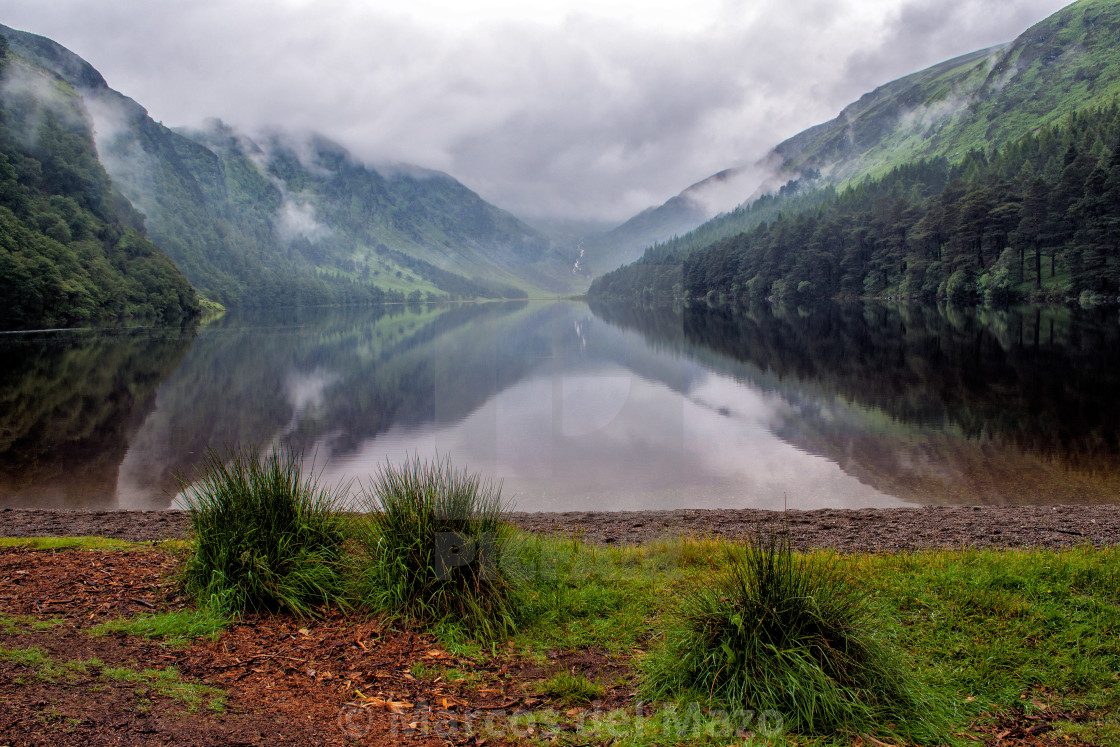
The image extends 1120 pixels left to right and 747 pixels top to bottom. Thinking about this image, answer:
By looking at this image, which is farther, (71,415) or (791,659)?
(71,415)

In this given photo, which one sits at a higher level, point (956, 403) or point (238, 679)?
point (956, 403)

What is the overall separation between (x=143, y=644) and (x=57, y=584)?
219 centimetres

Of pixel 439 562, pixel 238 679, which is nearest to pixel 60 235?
pixel 439 562

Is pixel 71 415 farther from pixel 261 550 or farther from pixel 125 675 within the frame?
pixel 125 675

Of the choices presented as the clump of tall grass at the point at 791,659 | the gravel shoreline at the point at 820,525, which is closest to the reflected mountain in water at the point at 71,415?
the gravel shoreline at the point at 820,525

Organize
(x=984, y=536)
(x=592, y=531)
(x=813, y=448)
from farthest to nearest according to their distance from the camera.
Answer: (x=813, y=448) → (x=592, y=531) → (x=984, y=536)

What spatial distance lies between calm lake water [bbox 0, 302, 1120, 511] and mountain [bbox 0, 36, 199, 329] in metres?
39.0

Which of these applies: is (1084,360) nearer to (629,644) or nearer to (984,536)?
(984,536)

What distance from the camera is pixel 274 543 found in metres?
7.58

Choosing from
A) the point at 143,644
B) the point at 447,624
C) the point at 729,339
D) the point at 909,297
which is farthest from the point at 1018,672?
the point at 909,297

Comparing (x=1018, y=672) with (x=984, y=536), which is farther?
(x=984, y=536)

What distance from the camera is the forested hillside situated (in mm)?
74938

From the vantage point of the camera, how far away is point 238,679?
5660mm

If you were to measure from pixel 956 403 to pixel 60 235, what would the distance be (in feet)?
389
